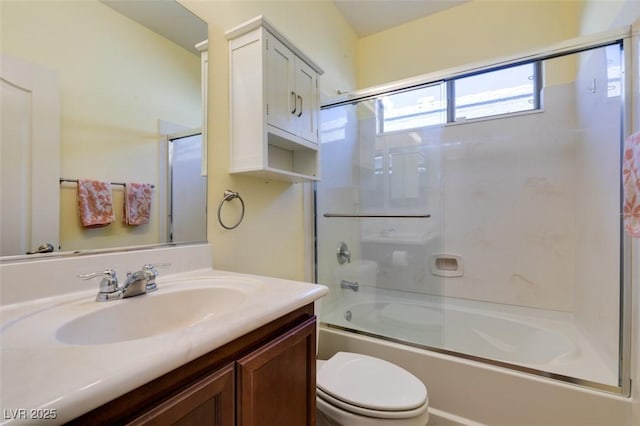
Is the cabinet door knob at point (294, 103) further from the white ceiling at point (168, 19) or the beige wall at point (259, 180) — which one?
the white ceiling at point (168, 19)

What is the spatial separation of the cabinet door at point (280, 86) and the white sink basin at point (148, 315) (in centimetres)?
76

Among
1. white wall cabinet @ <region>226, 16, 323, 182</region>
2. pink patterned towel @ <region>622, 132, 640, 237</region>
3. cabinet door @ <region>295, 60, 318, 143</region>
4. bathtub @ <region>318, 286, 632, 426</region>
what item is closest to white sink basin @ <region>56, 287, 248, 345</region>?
white wall cabinet @ <region>226, 16, 323, 182</region>

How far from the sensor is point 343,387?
1114 millimetres

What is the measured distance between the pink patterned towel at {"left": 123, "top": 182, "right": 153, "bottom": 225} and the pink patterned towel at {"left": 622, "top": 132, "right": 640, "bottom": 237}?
1753 millimetres

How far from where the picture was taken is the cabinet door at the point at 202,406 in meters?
0.46

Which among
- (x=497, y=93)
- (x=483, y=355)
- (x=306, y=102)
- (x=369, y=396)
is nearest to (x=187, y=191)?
(x=306, y=102)

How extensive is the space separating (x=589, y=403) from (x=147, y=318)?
1.69m

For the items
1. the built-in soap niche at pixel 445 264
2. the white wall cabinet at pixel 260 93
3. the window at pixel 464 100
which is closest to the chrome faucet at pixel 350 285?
the built-in soap niche at pixel 445 264

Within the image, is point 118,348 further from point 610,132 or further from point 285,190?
point 610,132

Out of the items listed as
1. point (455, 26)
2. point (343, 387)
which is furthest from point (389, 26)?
point (343, 387)

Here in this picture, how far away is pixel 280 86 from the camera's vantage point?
1282mm

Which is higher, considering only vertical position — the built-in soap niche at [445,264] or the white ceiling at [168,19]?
the white ceiling at [168,19]

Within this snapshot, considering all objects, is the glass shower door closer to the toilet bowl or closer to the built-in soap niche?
the built-in soap niche

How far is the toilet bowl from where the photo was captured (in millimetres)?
991
